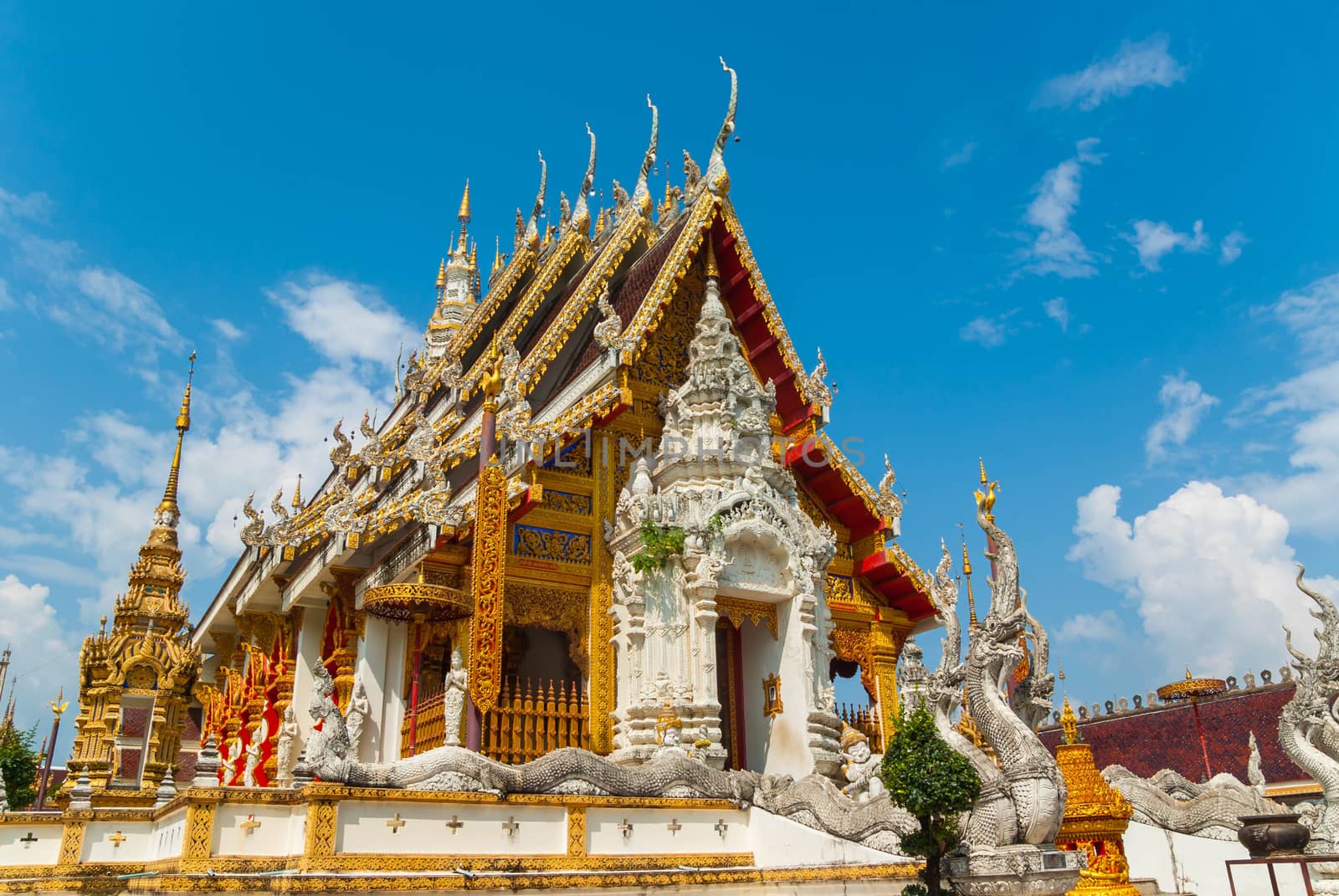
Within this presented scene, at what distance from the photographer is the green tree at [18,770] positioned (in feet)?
68.9

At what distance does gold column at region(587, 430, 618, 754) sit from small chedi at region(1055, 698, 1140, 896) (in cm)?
472

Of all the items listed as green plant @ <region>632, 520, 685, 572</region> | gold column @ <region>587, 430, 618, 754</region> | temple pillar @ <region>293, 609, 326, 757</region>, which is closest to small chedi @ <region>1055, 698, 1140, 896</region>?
green plant @ <region>632, 520, 685, 572</region>

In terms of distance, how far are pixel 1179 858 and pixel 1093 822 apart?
10.6 feet

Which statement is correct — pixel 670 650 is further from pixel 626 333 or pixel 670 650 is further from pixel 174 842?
pixel 174 842

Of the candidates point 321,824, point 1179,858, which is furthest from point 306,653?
point 1179,858

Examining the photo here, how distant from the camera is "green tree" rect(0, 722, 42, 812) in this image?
21.0 m

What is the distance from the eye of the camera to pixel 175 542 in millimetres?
15617

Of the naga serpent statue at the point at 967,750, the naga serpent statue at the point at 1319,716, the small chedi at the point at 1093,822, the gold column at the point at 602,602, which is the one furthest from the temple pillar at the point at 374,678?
the naga serpent statue at the point at 1319,716

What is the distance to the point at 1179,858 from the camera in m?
10.0

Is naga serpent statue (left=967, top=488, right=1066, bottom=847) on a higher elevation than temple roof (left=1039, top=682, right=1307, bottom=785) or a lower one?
lower

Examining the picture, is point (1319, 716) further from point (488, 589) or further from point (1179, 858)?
point (488, 589)

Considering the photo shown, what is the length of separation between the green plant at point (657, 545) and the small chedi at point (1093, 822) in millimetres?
4368

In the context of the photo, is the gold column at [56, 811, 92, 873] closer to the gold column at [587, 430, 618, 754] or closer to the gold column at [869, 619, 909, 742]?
the gold column at [587, 430, 618, 754]

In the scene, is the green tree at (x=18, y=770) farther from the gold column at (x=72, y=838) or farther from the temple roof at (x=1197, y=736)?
the temple roof at (x=1197, y=736)
